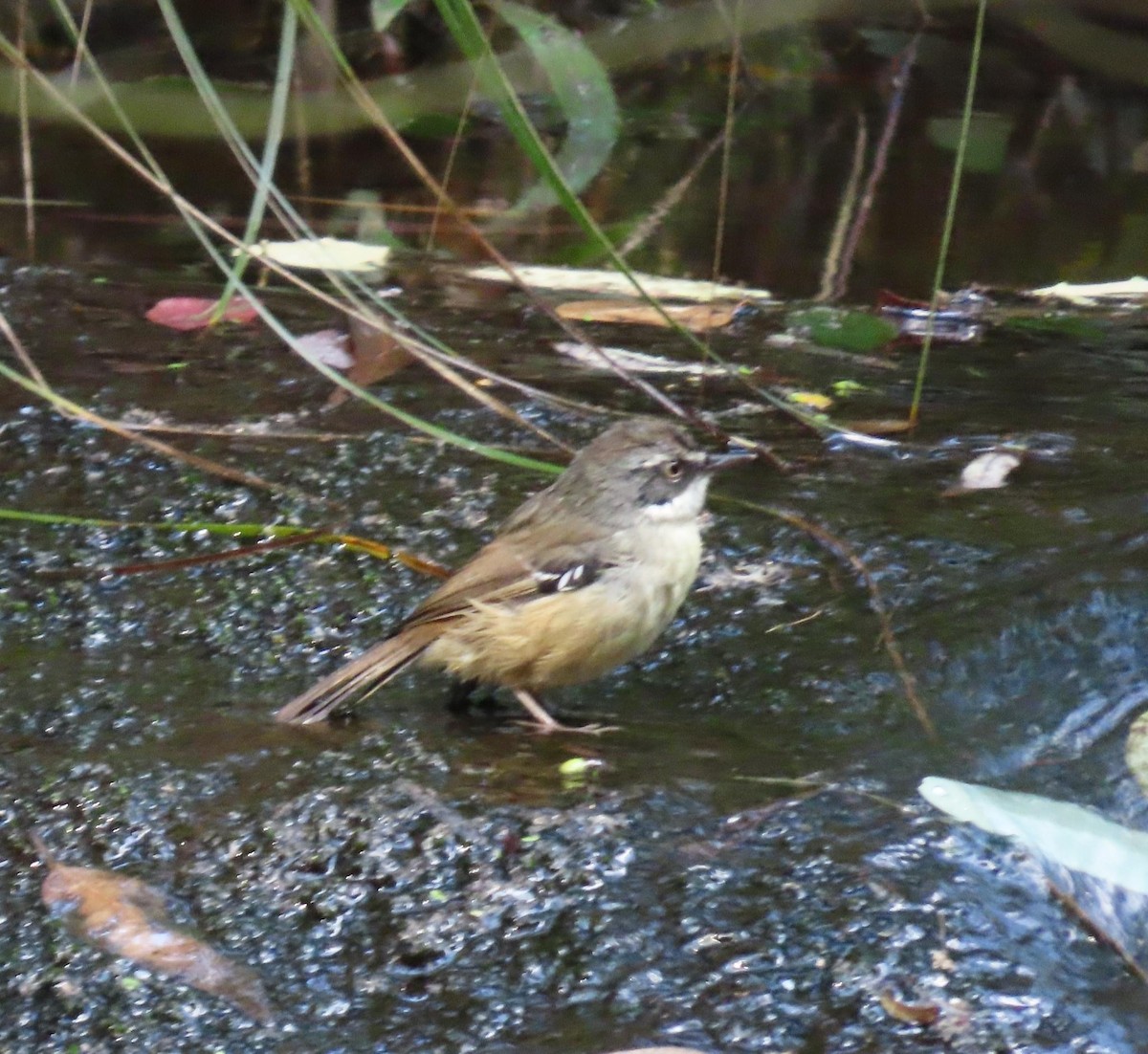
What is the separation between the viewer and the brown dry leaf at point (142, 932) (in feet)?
9.52

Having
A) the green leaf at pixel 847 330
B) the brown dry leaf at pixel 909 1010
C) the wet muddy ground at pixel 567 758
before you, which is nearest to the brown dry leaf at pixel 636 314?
the green leaf at pixel 847 330

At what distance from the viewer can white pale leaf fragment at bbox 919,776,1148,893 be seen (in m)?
3.09

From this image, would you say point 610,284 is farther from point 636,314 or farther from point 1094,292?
point 1094,292

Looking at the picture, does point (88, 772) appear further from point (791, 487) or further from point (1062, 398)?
point (1062, 398)

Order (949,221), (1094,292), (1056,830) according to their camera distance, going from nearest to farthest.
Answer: (1056,830), (949,221), (1094,292)

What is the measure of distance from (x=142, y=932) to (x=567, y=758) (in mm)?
992

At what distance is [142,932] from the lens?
9.75 ft

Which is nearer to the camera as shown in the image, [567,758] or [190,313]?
[567,758]

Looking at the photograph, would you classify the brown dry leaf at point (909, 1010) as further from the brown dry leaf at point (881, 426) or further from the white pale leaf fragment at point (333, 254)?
the white pale leaf fragment at point (333, 254)

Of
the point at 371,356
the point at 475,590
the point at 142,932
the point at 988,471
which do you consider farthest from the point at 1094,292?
the point at 142,932

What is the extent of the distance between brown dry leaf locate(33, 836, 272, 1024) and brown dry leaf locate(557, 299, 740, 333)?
142 inches

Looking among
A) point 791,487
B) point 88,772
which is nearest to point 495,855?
point 88,772

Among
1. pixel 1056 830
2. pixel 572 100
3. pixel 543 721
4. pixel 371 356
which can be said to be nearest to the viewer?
pixel 1056 830

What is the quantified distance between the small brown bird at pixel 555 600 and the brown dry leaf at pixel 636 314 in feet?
7.11
